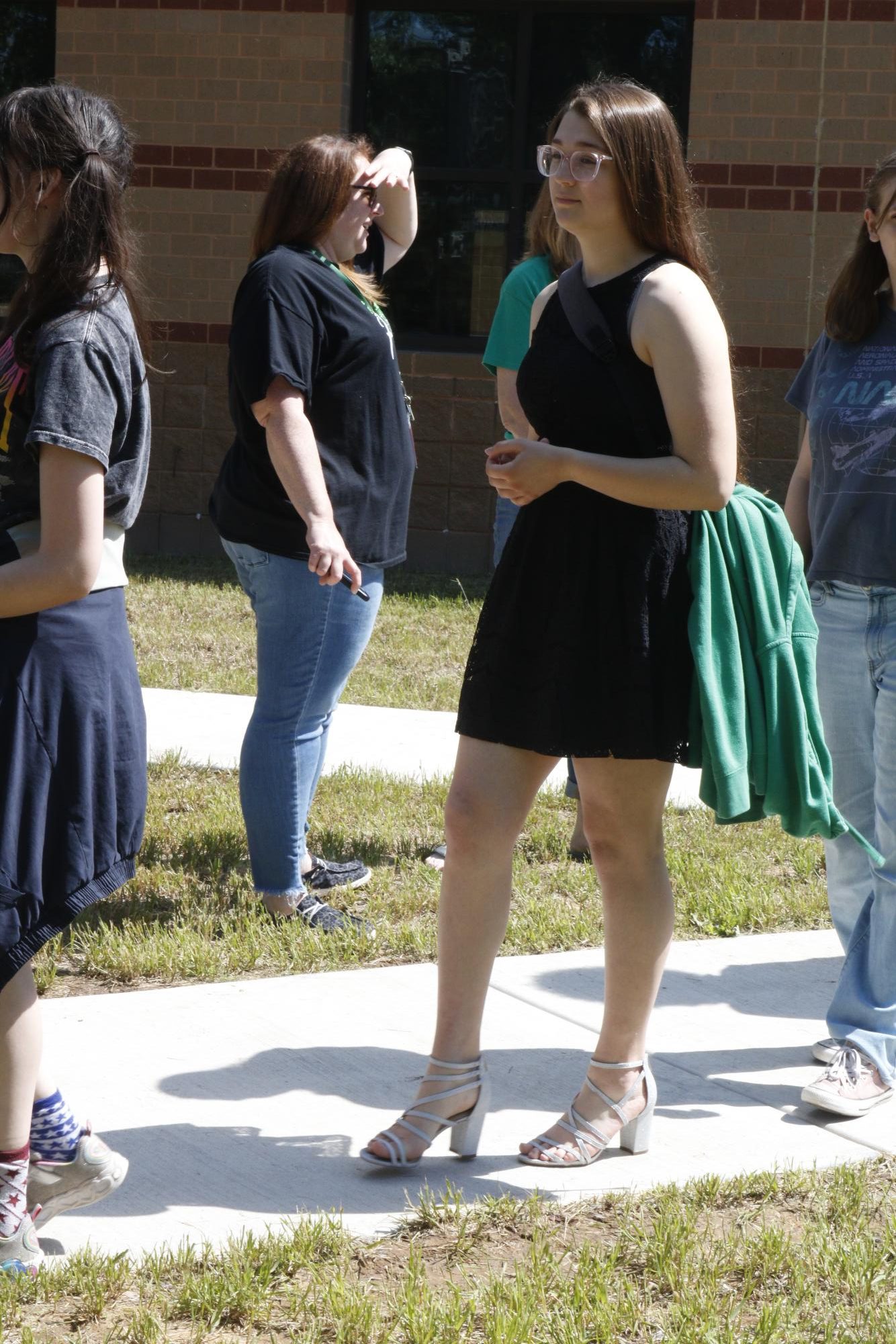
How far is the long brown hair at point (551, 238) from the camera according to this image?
192 inches

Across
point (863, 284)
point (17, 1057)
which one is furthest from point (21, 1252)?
point (863, 284)

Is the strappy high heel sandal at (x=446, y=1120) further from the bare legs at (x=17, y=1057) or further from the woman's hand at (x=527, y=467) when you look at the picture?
the woman's hand at (x=527, y=467)

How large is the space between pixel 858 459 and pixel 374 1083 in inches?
68.4

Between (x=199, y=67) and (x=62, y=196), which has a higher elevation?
(x=199, y=67)

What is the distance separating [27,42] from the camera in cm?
1223

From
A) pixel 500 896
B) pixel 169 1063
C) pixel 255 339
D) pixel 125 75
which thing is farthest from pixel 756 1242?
pixel 125 75

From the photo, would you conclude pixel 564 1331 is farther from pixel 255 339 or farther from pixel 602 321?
pixel 255 339

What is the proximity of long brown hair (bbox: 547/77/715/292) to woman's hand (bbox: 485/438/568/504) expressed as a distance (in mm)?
452

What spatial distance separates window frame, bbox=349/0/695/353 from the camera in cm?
1121

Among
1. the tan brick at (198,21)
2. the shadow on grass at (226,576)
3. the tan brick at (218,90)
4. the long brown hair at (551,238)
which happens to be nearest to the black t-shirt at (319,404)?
the long brown hair at (551,238)

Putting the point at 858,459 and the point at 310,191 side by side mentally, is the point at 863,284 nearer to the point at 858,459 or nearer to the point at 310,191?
the point at 858,459

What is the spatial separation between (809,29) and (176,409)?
5.13 metres

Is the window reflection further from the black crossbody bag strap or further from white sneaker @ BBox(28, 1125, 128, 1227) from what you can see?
white sneaker @ BBox(28, 1125, 128, 1227)

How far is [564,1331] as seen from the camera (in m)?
2.51
